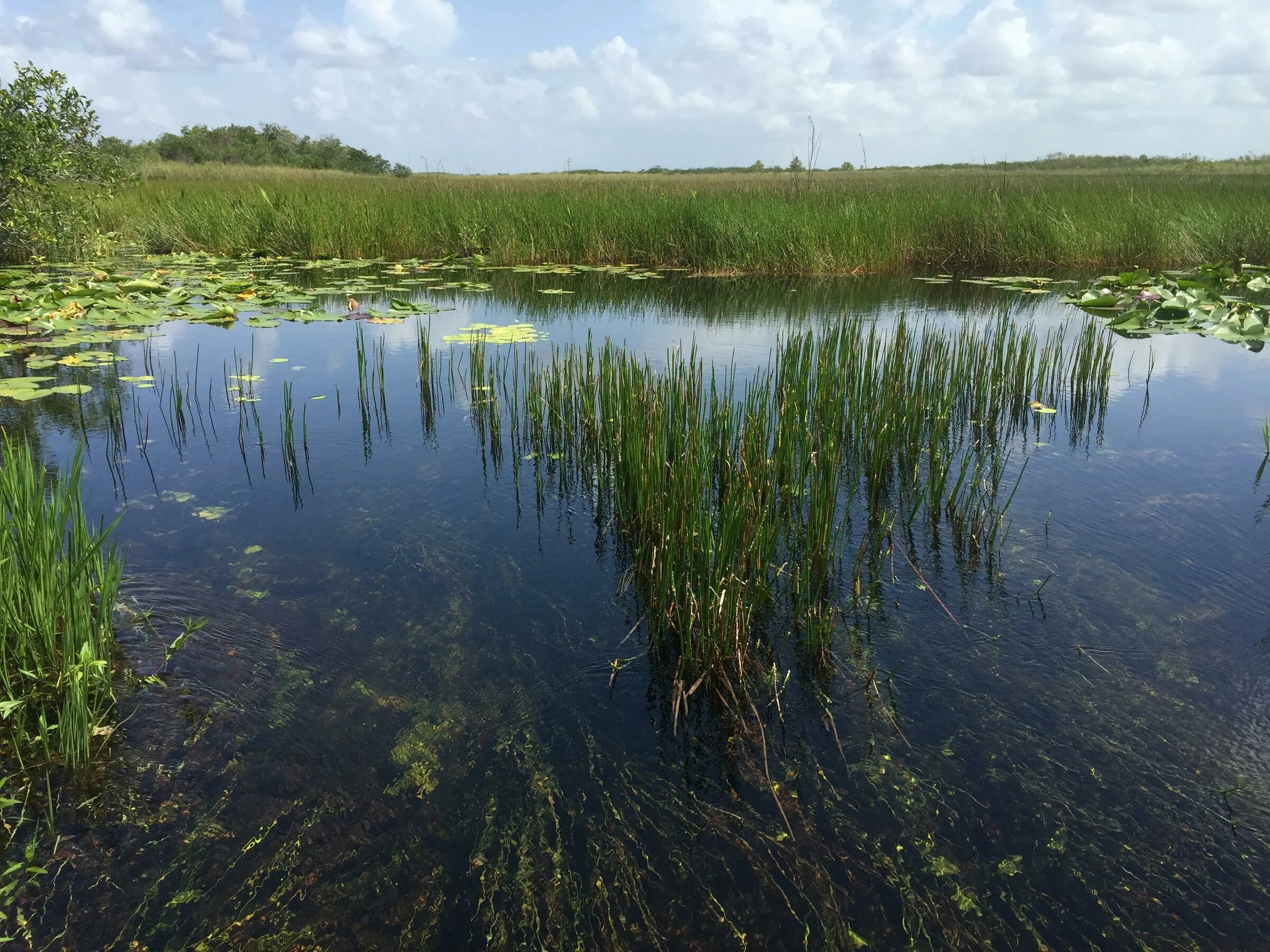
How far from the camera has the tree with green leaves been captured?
7.49m

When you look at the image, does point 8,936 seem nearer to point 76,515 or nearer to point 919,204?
point 76,515

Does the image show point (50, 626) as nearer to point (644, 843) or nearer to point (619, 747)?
point (619, 747)

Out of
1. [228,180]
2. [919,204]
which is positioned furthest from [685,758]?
[228,180]

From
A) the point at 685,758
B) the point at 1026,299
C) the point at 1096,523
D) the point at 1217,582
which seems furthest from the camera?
the point at 1026,299

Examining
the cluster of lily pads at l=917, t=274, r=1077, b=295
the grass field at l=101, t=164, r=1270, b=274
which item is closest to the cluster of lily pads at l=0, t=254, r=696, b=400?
the grass field at l=101, t=164, r=1270, b=274

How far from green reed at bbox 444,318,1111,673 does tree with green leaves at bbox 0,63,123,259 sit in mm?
5559

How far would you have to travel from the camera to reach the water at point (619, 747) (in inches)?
66.4

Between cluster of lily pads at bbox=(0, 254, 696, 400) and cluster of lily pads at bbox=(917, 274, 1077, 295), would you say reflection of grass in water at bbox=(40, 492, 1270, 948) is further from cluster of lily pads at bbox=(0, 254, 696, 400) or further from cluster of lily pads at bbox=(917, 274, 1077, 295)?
cluster of lily pads at bbox=(917, 274, 1077, 295)

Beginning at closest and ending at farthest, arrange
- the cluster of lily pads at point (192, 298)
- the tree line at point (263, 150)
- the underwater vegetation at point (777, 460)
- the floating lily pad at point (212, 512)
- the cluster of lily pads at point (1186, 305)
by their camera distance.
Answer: the underwater vegetation at point (777, 460) → the floating lily pad at point (212, 512) → the cluster of lily pads at point (192, 298) → the cluster of lily pads at point (1186, 305) → the tree line at point (263, 150)

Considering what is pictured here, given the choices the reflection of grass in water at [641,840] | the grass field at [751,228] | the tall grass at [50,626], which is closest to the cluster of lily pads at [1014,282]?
the grass field at [751,228]

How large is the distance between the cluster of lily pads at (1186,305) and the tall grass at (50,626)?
24.7 feet

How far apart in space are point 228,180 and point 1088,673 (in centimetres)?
2080

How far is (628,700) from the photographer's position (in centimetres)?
237

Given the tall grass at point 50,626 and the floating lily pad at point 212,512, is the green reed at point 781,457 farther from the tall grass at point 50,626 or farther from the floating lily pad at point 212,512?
the tall grass at point 50,626
